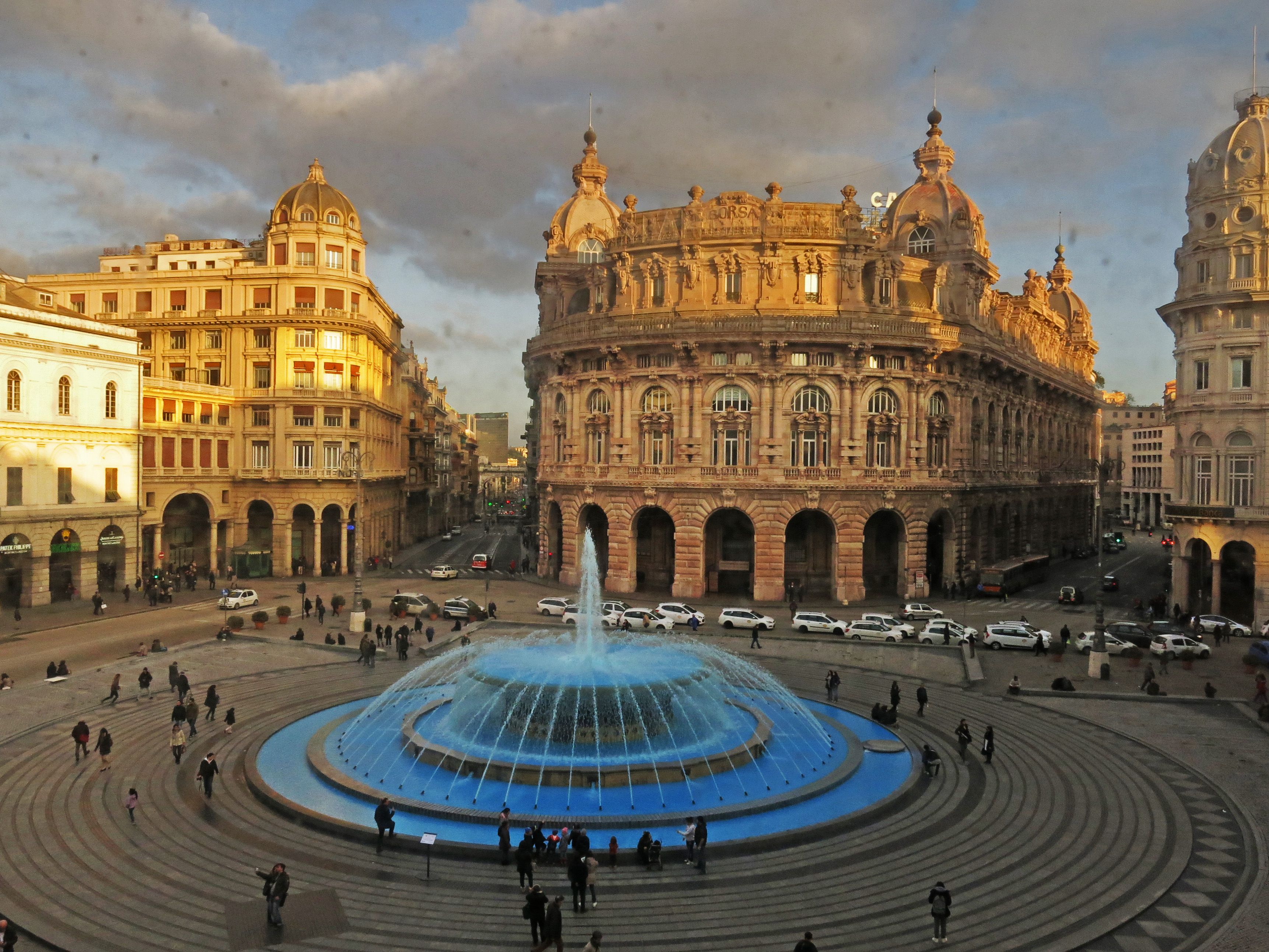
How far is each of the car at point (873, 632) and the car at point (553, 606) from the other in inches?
629

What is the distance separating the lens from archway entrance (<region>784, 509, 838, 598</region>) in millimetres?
60281

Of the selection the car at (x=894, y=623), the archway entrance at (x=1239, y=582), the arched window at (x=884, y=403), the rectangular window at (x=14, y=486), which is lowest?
the car at (x=894, y=623)

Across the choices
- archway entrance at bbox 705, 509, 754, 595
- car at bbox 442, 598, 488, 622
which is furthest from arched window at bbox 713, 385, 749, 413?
car at bbox 442, 598, 488, 622

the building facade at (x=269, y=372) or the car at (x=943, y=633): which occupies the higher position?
the building facade at (x=269, y=372)

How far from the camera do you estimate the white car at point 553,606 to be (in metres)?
51.5

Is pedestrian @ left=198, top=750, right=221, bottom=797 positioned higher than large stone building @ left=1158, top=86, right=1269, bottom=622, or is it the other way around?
large stone building @ left=1158, top=86, right=1269, bottom=622

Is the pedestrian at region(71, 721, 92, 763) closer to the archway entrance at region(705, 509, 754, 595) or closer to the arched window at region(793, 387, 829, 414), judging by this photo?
the archway entrance at region(705, 509, 754, 595)

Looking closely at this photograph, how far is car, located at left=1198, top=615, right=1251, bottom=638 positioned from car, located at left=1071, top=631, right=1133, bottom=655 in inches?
266

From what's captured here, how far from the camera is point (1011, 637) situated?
44031 mm

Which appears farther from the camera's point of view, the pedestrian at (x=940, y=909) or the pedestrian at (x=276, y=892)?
the pedestrian at (x=276, y=892)

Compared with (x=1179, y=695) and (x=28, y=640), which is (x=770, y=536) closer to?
(x=1179, y=695)

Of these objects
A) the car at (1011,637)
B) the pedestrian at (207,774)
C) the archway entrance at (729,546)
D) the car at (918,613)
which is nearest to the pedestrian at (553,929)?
the pedestrian at (207,774)

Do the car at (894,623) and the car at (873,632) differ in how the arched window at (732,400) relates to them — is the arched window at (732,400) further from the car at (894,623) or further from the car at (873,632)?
the car at (873,632)

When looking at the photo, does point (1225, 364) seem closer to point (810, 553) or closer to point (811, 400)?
point (811, 400)
